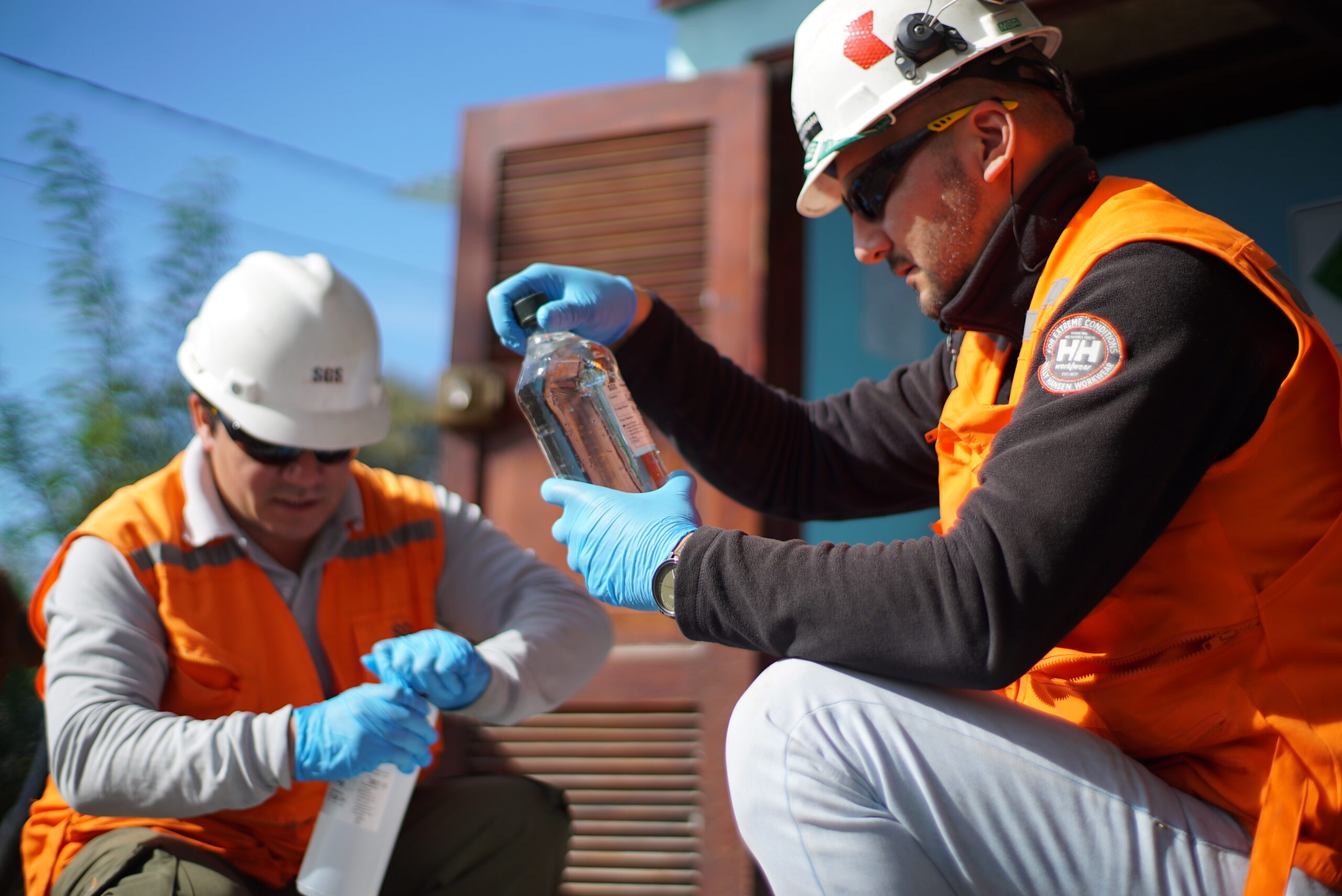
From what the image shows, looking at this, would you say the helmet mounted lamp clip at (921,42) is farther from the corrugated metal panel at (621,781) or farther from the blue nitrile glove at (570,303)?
the corrugated metal panel at (621,781)

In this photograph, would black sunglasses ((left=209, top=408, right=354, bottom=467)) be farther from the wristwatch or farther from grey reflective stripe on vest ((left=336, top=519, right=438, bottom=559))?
the wristwatch

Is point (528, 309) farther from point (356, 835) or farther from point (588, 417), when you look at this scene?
point (356, 835)

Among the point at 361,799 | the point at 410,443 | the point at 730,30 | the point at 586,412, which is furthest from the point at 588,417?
the point at 410,443

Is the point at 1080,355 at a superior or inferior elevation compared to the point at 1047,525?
superior

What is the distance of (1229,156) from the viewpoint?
326 cm

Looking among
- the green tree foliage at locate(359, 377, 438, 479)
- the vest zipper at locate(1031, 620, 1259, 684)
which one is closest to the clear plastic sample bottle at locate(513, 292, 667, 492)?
the vest zipper at locate(1031, 620, 1259, 684)

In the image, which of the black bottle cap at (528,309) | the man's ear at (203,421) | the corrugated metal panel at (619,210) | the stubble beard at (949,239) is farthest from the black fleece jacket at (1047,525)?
the corrugated metal panel at (619,210)

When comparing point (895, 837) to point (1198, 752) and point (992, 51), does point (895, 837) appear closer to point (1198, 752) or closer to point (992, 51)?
point (1198, 752)

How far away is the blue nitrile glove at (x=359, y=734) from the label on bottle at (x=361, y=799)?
18 millimetres

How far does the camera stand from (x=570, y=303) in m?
1.69

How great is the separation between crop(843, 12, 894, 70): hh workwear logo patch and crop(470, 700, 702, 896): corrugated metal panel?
1.52m

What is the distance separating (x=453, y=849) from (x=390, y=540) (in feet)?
1.80

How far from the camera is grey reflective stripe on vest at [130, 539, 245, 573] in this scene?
1.70 metres

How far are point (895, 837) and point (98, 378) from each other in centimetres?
310
